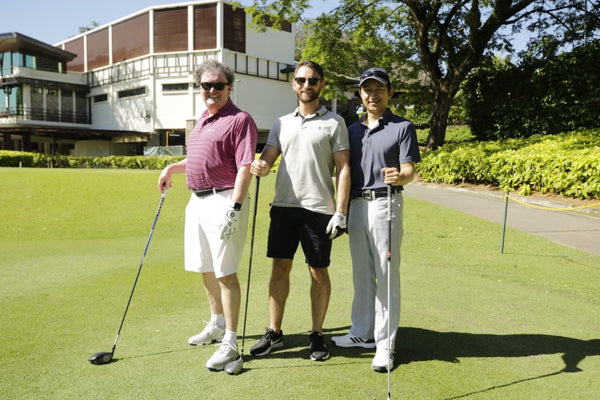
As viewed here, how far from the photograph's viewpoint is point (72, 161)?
30172 mm

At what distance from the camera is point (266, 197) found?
14.0 metres

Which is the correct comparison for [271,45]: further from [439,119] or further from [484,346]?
[484,346]

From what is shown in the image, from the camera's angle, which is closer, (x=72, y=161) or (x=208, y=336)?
(x=208, y=336)

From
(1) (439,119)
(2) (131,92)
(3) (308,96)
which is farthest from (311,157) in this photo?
(2) (131,92)

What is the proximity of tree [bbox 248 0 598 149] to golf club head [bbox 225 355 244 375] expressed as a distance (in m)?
16.1

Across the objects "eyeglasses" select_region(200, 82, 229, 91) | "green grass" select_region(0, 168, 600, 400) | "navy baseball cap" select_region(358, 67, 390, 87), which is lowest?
"green grass" select_region(0, 168, 600, 400)

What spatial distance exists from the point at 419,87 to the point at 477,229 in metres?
13.1

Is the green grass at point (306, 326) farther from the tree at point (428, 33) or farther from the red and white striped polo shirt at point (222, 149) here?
the tree at point (428, 33)

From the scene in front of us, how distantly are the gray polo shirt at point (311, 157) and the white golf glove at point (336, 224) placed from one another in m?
0.16

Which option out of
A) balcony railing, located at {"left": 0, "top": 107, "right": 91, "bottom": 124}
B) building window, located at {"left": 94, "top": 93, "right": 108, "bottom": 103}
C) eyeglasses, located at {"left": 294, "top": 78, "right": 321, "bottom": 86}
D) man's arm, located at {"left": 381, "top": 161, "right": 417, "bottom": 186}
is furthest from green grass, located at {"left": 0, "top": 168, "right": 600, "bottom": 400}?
building window, located at {"left": 94, "top": 93, "right": 108, "bottom": 103}

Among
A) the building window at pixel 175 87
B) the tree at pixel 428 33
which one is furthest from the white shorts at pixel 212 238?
the building window at pixel 175 87

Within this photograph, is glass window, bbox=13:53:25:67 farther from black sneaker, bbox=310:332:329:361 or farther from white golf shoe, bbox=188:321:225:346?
black sneaker, bbox=310:332:329:361

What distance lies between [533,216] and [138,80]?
3656 centimetres

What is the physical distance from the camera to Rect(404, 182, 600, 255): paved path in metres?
8.87
